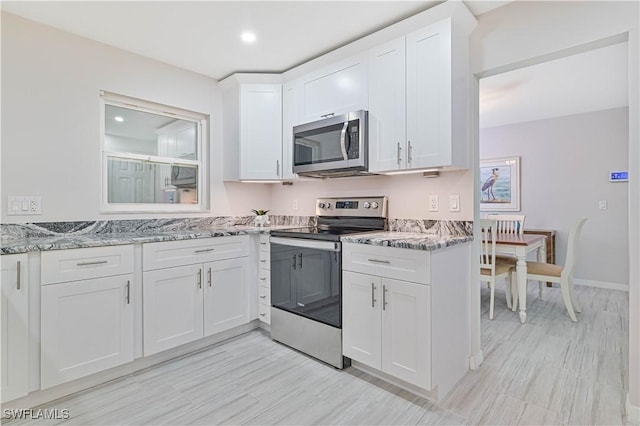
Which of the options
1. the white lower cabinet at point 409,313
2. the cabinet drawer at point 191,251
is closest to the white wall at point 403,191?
the white lower cabinet at point 409,313

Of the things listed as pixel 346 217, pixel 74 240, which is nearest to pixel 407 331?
pixel 346 217

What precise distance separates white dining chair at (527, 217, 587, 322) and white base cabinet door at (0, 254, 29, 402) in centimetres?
399

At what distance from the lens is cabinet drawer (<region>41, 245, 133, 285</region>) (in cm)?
177

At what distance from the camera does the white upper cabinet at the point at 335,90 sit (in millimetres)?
2387

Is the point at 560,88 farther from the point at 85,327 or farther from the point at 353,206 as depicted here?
the point at 85,327

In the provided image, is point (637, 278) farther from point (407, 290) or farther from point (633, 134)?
point (407, 290)

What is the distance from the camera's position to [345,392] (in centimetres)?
190

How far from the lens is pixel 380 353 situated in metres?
1.94

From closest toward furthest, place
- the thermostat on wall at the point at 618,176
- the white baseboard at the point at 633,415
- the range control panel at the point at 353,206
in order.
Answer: the white baseboard at the point at 633,415, the range control panel at the point at 353,206, the thermostat on wall at the point at 618,176

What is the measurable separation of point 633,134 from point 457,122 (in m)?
0.84

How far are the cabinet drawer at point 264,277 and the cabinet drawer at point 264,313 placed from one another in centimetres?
18

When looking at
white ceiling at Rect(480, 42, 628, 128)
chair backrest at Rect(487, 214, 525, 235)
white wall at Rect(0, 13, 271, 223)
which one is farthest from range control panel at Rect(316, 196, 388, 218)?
chair backrest at Rect(487, 214, 525, 235)

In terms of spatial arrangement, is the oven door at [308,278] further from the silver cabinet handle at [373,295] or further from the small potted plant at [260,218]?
the small potted plant at [260,218]

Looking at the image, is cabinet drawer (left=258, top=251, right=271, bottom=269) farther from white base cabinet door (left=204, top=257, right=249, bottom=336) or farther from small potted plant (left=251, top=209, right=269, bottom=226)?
small potted plant (left=251, top=209, right=269, bottom=226)
